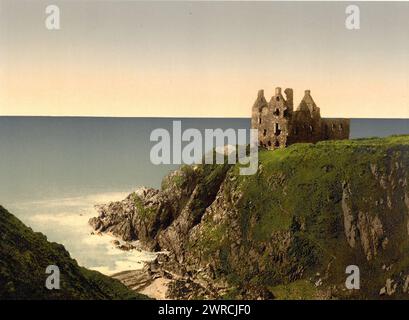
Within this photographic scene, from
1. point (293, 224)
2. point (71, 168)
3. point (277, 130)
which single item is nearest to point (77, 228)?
point (71, 168)

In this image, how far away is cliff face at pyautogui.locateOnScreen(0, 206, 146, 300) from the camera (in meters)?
18.4

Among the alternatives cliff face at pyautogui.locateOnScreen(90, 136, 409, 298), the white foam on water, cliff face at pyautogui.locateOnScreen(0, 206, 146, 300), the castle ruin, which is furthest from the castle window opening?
cliff face at pyautogui.locateOnScreen(0, 206, 146, 300)

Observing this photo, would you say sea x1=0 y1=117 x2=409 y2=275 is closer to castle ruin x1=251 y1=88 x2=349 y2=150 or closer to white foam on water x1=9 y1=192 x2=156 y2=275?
white foam on water x1=9 y1=192 x2=156 y2=275

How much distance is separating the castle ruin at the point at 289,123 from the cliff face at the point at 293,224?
549mm

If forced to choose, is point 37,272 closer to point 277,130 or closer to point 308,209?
point 308,209

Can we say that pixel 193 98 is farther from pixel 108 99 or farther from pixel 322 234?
pixel 322 234

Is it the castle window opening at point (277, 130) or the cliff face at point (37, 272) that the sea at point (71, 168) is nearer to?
the cliff face at point (37, 272)

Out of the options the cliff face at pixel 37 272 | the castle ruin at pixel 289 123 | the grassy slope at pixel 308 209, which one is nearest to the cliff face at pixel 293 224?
the grassy slope at pixel 308 209

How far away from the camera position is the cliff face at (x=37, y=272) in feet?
60.3

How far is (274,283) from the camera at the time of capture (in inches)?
761

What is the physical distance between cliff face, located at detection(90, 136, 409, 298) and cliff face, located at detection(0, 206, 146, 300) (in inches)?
62.9

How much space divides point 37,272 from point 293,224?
8.28 m

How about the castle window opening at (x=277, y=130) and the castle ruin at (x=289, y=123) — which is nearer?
the castle ruin at (x=289, y=123)

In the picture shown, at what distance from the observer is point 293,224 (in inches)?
766
